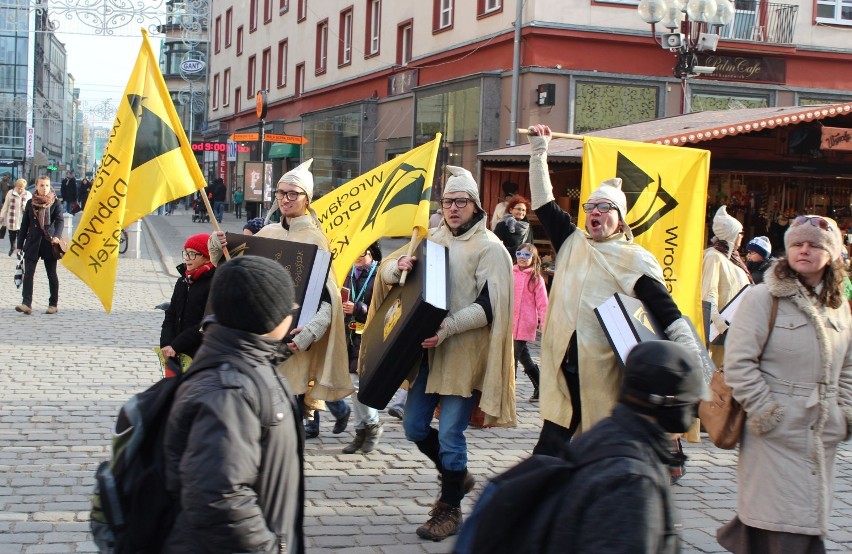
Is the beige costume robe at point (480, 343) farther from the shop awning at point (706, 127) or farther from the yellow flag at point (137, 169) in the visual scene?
the shop awning at point (706, 127)

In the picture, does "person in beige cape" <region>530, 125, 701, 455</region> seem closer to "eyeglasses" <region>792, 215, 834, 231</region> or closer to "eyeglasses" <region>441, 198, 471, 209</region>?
"eyeglasses" <region>441, 198, 471, 209</region>

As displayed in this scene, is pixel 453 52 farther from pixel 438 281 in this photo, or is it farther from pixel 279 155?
pixel 438 281

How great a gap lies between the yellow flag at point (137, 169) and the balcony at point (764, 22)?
2053cm

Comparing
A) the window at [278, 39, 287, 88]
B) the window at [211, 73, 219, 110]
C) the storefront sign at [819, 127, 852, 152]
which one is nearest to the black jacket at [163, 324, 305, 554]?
the storefront sign at [819, 127, 852, 152]

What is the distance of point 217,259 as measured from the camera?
22.1 ft

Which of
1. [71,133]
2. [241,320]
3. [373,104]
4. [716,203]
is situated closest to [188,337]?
[241,320]

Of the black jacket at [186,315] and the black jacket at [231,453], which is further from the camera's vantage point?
the black jacket at [186,315]

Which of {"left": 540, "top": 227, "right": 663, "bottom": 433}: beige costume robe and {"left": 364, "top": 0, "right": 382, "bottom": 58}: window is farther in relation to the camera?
{"left": 364, "top": 0, "right": 382, "bottom": 58}: window

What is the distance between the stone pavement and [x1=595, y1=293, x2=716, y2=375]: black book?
1.38 metres

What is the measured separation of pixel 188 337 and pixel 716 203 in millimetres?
11641

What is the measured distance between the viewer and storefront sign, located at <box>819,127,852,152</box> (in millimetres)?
13844

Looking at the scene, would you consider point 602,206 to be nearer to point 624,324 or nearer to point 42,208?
point 624,324

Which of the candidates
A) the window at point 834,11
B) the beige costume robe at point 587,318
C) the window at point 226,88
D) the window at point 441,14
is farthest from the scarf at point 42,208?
the window at point 226,88

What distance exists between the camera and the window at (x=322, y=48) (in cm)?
3812
